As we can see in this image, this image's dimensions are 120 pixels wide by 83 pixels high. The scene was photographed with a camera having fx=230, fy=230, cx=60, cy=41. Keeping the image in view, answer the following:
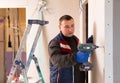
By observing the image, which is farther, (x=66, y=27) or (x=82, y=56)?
(x=66, y=27)

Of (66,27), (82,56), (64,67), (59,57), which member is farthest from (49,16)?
(82,56)

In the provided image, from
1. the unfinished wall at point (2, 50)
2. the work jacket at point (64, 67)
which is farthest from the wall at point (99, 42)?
the unfinished wall at point (2, 50)

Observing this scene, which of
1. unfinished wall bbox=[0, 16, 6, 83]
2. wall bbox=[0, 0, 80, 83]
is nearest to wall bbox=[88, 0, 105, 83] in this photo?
wall bbox=[0, 0, 80, 83]

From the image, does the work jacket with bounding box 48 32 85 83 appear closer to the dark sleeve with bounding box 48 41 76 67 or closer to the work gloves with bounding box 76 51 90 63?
the dark sleeve with bounding box 48 41 76 67

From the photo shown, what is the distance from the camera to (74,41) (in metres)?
1.88

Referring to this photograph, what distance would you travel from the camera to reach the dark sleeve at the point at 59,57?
1.37 metres

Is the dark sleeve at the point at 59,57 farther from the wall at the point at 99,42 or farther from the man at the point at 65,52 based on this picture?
the wall at the point at 99,42

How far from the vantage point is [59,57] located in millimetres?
1485

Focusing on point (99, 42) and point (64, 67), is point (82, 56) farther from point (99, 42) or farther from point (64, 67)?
point (64, 67)

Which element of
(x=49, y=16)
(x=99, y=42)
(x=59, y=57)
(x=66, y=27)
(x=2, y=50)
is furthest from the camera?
(x=2, y=50)

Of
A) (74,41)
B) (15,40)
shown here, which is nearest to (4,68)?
(15,40)

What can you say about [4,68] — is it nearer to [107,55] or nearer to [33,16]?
[33,16]

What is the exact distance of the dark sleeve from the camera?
1.37 metres

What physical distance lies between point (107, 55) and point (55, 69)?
811 mm
